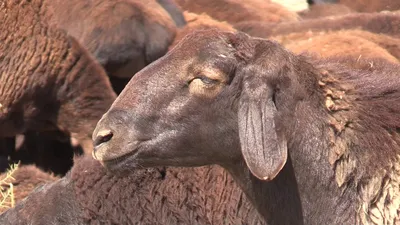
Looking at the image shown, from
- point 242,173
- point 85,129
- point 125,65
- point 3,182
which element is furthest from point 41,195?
point 125,65

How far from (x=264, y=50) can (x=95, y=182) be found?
150 cm

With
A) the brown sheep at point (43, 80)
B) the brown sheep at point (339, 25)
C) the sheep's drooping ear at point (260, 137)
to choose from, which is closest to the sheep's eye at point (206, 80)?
the sheep's drooping ear at point (260, 137)

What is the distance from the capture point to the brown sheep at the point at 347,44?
827 centimetres

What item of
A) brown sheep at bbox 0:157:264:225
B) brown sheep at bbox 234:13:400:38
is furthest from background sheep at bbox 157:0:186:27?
brown sheep at bbox 0:157:264:225

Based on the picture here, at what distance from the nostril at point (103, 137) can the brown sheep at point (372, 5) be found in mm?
10239

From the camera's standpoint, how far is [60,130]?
8.95 meters

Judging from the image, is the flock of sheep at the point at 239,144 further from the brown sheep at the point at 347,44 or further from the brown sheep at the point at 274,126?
the brown sheep at the point at 347,44

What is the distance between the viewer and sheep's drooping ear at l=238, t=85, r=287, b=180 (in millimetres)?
4359

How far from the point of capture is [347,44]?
866cm

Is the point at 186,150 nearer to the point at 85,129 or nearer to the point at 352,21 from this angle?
the point at 85,129

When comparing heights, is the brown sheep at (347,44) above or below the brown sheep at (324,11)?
above

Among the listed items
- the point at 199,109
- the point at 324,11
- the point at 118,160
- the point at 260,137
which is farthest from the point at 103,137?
the point at 324,11

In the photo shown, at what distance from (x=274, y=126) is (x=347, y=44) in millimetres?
4395

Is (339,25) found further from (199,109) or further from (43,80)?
(199,109)
